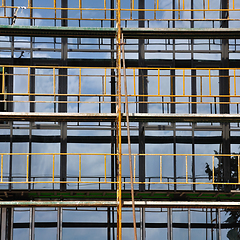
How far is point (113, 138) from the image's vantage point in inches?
391

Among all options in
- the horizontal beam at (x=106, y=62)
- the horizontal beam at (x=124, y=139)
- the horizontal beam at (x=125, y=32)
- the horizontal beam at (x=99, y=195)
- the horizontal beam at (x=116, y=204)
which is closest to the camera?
the horizontal beam at (x=116, y=204)

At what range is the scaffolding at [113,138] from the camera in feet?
32.0

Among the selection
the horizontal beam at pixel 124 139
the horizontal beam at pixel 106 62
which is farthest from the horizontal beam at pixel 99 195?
the horizontal beam at pixel 106 62

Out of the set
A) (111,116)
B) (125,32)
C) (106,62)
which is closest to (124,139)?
(111,116)

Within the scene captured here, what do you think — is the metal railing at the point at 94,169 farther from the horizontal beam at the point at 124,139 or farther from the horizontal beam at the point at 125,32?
the horizontal beam at the point at 125,32

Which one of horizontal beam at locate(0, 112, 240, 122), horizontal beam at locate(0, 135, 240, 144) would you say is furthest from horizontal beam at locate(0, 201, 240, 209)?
horizontal beam at locate(0, 135, 240, 144)

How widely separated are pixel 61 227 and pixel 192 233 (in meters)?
3.32

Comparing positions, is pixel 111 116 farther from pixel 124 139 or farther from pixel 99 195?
pixel 99 195

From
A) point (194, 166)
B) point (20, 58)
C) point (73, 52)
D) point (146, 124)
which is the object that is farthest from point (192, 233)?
point (20, 58)

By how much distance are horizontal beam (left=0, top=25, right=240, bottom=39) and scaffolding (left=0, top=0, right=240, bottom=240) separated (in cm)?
95

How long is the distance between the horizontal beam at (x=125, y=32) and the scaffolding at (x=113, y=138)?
0.95m

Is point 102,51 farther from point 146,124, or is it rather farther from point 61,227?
point 61,227

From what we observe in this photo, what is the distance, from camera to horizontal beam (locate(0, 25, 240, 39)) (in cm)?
852

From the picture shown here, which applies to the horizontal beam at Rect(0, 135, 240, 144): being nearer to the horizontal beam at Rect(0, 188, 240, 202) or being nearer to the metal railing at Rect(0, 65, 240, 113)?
the metal railing at Rect(0, 65, 240, 113)
